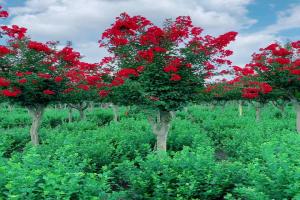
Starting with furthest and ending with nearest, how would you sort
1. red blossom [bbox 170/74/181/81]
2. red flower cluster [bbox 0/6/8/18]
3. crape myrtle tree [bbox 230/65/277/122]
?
crape myrtle tree [bbox 230/65/277/122]
red flower cluster [bbox 0/6/8/18]
red blossom [bbox 170/74/181/81]

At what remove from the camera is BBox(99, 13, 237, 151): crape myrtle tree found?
10727 mm

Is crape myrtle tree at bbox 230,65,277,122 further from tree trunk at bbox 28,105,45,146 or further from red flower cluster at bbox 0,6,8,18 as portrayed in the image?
red flower cluster at bbox 0,6,8,18

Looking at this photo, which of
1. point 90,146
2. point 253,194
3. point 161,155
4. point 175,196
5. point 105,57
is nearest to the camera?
point 253,194

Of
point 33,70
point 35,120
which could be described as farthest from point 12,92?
point 35,120

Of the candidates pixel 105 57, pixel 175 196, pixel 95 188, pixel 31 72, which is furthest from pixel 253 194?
pixel 31 72

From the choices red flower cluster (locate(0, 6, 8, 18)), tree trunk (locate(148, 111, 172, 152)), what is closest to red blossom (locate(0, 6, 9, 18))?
red flower cluster (locate(0, 6, 8, 18))

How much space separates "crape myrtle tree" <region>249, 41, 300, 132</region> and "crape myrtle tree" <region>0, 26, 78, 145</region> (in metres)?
9.65

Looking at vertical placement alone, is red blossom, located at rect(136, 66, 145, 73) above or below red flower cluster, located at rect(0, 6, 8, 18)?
below

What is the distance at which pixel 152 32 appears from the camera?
10875 millimetres

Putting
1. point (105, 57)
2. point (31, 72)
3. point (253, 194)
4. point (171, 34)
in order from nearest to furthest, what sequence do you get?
point (253, 194) < point (171, 34) < point (105, 57) < point (31, 72)

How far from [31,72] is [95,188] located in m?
9.35

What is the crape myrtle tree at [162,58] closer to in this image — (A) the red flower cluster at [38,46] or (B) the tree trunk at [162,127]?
(B) the tree trunk at [162,127]

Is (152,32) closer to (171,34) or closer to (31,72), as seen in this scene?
(171,34)

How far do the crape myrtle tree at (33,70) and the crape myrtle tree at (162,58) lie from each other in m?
3.38
